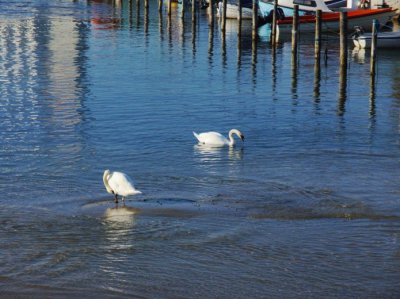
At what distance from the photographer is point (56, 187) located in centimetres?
1567

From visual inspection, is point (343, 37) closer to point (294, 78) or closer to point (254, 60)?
point (294, 78)

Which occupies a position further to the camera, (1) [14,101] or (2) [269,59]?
(2) [269,59]

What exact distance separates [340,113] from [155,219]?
38.1ft

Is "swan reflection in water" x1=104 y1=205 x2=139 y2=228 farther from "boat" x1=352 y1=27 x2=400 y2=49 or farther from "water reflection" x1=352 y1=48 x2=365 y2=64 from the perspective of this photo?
"boat" x1=352 y1=27 x2=400 y2=49

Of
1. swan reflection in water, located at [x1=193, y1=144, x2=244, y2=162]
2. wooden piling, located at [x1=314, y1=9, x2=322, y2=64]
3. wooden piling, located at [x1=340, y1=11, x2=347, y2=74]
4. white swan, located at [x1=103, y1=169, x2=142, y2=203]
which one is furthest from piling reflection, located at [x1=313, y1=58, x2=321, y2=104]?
white swan, located at [x1=103, y1=169, x2=142, y2=203]

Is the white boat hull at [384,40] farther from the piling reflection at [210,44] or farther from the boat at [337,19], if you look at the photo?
the piling reflection at [210,44]

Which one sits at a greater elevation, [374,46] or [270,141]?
[374,46]

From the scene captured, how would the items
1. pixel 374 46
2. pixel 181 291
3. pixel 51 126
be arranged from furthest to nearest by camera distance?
pixel 374 46 → pixel 51 126 → pixel 181 291

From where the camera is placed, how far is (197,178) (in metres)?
16.5

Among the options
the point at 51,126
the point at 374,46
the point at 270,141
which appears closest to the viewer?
the point at 270,141

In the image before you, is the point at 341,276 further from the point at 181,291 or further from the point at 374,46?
the point at 374,46

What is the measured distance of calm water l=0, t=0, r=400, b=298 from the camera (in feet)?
36.2

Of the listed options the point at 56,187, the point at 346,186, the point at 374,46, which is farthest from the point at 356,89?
the point at 56,187

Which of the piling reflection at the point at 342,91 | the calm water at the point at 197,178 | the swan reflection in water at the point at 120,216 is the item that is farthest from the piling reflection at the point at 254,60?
the swan reflection in water at the point at 120,216
